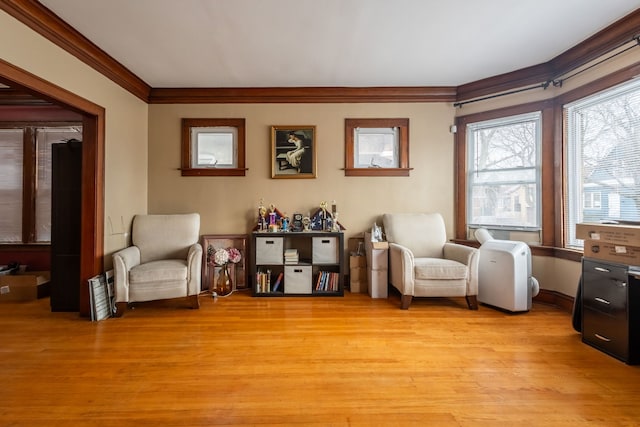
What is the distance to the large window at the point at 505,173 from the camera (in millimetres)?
3568

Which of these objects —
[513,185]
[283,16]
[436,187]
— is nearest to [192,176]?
[283,16]

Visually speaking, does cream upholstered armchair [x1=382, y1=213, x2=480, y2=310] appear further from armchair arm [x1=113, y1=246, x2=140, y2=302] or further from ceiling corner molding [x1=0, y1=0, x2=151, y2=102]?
ceiling corner molding [x1=0, y1=0, x2=151, y2=102]

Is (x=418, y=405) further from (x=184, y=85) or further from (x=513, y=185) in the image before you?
(x=184, y=85)

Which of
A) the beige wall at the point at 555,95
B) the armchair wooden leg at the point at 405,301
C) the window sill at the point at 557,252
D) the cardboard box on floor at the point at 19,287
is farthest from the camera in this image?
the cardboard box on floor at the point at 19,287

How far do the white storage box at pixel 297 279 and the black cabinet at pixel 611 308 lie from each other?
9.02 feet

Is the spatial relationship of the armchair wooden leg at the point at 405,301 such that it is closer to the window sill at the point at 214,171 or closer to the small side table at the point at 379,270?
the small side table at the point at 379,270

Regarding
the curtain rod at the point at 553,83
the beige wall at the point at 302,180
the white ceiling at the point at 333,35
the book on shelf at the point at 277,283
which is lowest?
the book on shelf at the point at 277,283

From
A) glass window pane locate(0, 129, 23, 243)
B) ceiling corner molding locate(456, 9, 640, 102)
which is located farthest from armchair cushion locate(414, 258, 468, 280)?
glass window pane locate(0, 129, 23, 243)

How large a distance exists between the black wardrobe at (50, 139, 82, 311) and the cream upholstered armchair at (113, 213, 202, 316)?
59 centimetres

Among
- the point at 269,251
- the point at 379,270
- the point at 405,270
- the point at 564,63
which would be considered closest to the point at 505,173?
the point at 564,63

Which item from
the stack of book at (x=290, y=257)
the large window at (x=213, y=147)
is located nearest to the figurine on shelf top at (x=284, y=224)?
the stack of book at (x=290, y=257)

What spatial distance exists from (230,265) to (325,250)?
4.39 ft

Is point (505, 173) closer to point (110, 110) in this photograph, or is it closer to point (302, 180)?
point (302, 180)

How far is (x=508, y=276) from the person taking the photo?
3098 millimetres
